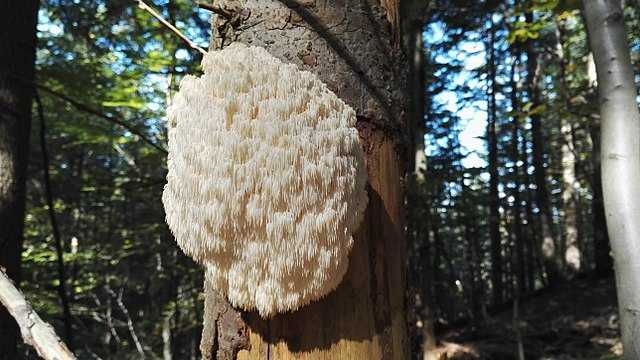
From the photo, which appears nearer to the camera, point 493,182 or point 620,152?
point 620,152

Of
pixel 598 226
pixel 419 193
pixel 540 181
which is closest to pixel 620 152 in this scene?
pixel 419 193

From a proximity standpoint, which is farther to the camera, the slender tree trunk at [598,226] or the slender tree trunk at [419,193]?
→ the slender tree trunk at [598,226]

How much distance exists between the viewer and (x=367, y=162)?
3.88ft

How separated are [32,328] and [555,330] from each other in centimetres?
1144

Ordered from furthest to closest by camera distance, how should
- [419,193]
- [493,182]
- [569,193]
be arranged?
[493,182] < [569,193] < [419,193]

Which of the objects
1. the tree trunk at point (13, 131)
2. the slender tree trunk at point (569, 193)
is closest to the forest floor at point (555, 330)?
the slender tree trunk at point (569, 193)

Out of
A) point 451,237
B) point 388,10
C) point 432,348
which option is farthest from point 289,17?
point 451,237

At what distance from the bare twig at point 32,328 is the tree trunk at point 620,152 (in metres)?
3.25

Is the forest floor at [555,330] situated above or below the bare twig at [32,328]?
below

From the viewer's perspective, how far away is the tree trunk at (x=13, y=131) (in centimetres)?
320

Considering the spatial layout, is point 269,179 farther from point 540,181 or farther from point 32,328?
point 540,181

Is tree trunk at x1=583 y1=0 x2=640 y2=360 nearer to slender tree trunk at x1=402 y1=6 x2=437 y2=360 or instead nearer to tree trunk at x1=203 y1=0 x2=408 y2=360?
tree trunk at x1=203 y1=0 x2=408 y2=360

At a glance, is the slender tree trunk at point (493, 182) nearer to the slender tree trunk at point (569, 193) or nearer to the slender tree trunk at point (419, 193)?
the slender tree trunk at point (569, 193)

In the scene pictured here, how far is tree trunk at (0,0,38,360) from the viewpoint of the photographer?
3.20m
